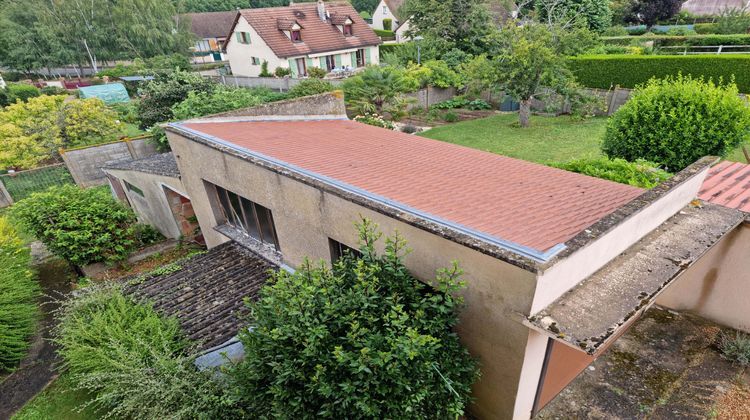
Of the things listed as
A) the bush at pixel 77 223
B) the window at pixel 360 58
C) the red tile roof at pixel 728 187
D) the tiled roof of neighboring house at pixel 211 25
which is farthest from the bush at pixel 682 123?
the tiled roof of neighboring house at pixel 211 25

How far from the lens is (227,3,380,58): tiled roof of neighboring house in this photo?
117 ft

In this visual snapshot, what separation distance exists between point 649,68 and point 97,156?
30454 millimetres

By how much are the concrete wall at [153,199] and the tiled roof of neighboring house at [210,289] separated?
3212 mm

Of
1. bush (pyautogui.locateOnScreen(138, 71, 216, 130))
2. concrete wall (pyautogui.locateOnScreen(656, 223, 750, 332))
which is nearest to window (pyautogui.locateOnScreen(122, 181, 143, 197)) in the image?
bush (pyautogui.locateOnScreen(138, 71, 216, 130))

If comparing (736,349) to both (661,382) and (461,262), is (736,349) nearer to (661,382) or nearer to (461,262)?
(661,382)

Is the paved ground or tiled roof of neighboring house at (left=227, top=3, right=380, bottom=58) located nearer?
the paved ground

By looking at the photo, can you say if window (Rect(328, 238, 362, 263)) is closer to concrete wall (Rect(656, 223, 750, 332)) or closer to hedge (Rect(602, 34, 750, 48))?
concrete wall (Rect(656, 223, 750, 332))

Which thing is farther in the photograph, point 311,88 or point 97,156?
point 311,88

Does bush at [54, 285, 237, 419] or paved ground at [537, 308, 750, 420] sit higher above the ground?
bush at [54, 285, 237, 419]

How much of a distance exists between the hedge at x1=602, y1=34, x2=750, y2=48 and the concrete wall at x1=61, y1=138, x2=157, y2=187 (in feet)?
116

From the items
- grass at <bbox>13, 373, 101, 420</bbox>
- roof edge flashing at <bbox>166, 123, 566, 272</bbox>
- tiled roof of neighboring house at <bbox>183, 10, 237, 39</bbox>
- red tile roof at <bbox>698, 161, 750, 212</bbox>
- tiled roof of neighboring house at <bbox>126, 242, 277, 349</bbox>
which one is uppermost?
tiled roof of neighboring house at <bbox>183, 10, 237, 39</bbox>

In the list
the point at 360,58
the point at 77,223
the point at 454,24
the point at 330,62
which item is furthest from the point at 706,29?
the point at 77,223

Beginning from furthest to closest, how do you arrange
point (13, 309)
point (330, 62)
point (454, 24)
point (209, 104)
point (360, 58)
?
point (360, 58) < point (330, 62) < point (454, 24) < point (209, 104) < point (13, 309)

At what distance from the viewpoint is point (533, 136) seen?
1948 cm
